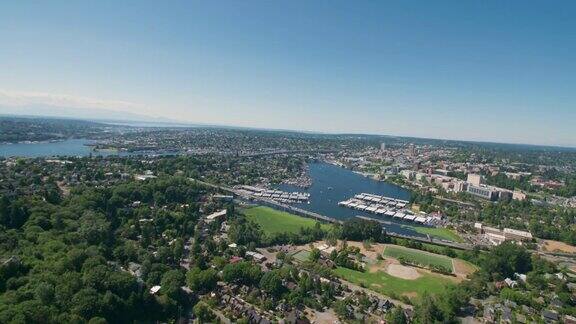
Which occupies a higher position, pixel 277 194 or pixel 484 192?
pixel 484 192

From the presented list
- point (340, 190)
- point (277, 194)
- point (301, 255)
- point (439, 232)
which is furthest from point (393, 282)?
point (340, 190)

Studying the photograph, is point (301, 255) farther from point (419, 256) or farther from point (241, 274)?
point (419, 256)

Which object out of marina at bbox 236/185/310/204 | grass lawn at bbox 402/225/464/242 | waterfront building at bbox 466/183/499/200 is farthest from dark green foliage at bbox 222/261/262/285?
waterfront building at bbox 466/183/499/200

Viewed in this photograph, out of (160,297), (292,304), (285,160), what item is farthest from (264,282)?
(285,160)

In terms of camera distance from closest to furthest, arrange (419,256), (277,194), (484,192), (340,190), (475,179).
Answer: (419,256) < (277,194) < (484,192) < (340,190) < (475,179)

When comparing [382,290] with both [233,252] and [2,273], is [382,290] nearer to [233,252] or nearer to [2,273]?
[233,252]
